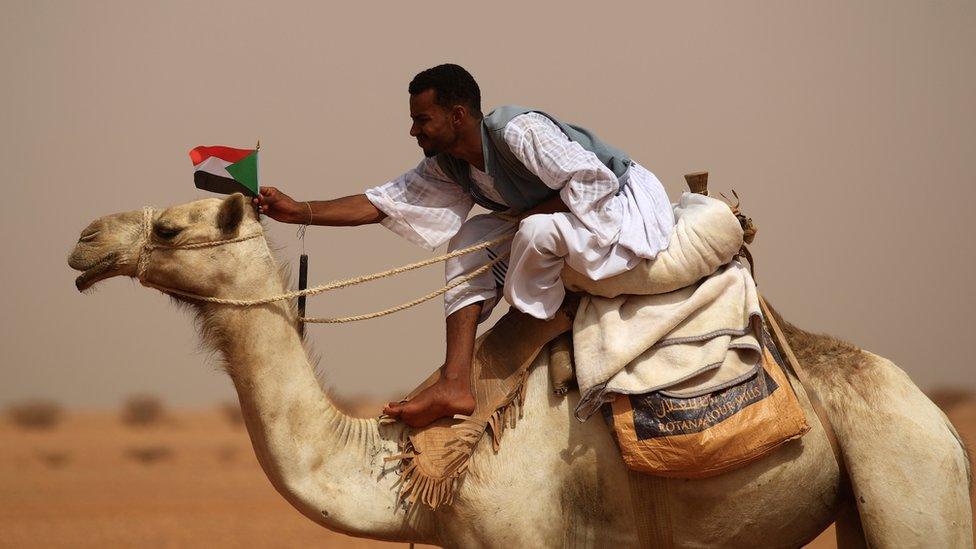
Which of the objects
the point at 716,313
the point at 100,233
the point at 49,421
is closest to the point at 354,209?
the point at 100,233

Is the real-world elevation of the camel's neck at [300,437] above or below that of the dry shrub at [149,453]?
above

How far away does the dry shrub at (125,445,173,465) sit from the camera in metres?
Result: 13.2

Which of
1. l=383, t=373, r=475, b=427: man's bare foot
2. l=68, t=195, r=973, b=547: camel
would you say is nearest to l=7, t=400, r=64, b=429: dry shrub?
l=68, t=195, r=973, b=547: camel

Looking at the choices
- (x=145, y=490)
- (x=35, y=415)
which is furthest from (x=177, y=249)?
(x=35, y=415)

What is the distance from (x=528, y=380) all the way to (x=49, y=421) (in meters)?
14.1

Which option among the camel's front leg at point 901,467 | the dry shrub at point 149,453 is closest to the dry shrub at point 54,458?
the dry shrub at point 149,453

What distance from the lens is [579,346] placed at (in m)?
3.63

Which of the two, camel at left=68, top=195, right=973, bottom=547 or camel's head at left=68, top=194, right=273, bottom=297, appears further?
camel's head at left=68, top=194, right=273, bottom=297

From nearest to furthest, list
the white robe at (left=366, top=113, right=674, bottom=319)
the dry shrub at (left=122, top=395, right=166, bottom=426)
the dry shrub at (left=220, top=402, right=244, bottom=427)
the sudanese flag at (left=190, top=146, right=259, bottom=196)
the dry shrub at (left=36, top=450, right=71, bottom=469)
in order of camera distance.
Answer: the white robe at (left=366, top=113, right=674, bottom=319) → the sudanese flag at (left=190, top=146, right=259, bottom=196) → the dry shrub at (left=36, top=450, right=71, bottom=469) → the dry shrub at (left=220, top=402, right=244, bottom=427) → the dry shrub at (left=122, top=395, right=166, bottom=426)

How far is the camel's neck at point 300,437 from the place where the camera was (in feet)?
11.9

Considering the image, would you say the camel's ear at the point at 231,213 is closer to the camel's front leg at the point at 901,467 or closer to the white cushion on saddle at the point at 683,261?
the white cushion on saddle at the point at 683,261

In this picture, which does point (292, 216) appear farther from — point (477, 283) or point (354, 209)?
point (477, 283)

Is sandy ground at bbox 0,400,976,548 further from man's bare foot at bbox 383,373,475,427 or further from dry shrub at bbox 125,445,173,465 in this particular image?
man's bare foot at bbox 383,373,475,427

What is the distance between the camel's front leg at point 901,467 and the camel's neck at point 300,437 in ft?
5.18
